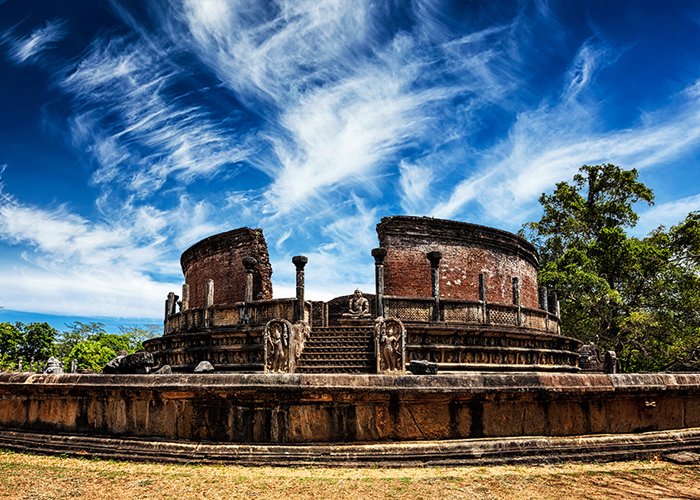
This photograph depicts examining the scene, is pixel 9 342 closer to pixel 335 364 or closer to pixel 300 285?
pixel 300 285

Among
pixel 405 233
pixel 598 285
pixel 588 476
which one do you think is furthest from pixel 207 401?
pixel 598 285

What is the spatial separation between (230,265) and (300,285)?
725 cm

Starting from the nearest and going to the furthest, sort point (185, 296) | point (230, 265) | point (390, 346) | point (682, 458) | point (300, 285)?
point (682, 458) → point (390, 346) → point (300, 285) → point (185, 296) → point (230, 265)

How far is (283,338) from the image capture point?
9.84 meters

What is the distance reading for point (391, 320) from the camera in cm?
1004

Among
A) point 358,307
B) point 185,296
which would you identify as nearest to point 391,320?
point 358,307

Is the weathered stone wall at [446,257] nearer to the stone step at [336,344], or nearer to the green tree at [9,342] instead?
the stone step at [336,344]

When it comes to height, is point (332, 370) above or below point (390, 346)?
below

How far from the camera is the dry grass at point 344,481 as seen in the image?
10.9ft

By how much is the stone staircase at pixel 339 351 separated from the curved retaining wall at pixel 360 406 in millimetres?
5630

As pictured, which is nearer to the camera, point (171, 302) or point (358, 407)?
point (358, 407)

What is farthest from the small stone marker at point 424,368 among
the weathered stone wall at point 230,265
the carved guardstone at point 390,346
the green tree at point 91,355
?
the green tree at point 91,355

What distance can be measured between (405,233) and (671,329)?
11.2m

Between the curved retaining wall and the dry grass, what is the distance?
352mm
